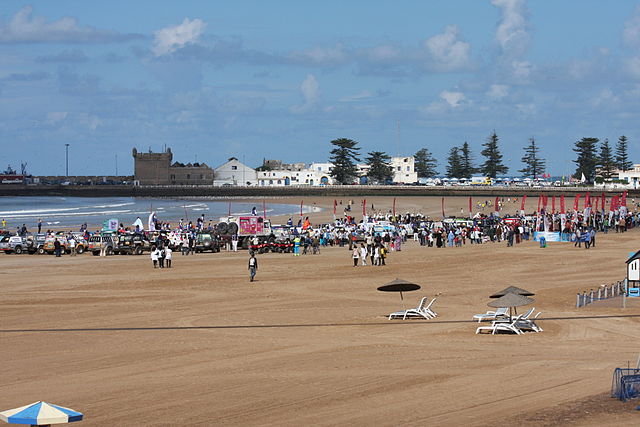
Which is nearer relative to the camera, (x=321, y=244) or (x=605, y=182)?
(x=321, y=244)

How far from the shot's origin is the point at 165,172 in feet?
539

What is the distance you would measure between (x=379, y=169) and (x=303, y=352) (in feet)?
491

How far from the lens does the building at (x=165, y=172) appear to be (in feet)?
534

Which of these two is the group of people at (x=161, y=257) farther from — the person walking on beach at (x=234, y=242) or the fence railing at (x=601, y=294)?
the fence railing at (x=601, y=294)

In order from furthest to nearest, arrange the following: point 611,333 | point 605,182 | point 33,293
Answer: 1. point 605,182
2. point 33,293
3. point 611,333

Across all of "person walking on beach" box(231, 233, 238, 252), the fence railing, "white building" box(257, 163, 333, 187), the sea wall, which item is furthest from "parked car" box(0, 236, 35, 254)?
"white building" box(257, 163, 333, 187)

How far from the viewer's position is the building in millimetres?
162875

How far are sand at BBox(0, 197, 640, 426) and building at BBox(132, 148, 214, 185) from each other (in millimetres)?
131169

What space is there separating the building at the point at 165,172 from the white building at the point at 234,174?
2361 mm

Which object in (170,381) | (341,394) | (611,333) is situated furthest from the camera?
(611,333)

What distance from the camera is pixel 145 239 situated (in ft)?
154

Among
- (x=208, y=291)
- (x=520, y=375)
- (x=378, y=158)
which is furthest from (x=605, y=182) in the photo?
(x=520, y=375)

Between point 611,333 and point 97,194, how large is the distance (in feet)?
485

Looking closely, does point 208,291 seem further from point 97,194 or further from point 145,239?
point 97,194
